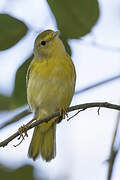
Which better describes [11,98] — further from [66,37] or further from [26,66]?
[66,37]

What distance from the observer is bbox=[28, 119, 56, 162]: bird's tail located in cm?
292

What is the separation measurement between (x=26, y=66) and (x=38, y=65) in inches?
51.5

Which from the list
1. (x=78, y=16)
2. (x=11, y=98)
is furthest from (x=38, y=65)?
(x=78, y=16)

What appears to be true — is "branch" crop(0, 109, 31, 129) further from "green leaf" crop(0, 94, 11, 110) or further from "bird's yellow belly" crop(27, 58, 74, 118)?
"bird's yellow belly" crop(27, 58, 74, 118)

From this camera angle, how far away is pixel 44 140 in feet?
10.4

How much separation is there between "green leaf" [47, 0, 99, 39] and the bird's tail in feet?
5.06

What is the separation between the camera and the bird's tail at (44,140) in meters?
2.92

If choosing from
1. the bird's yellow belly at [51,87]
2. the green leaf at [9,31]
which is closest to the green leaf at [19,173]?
the green leaf at [9,31]

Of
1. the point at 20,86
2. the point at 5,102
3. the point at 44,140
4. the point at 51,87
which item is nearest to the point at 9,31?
the point at 20,86

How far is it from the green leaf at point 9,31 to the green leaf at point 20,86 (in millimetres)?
165

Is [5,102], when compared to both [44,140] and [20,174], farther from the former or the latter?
[44,140]

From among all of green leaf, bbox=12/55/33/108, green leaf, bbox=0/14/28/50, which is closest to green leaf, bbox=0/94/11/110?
green leaf, bbox=12/55/33/108

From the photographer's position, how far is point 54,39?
3207 mm

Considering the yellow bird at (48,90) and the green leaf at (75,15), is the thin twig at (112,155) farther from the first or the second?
the yellow bird at (48,90)
